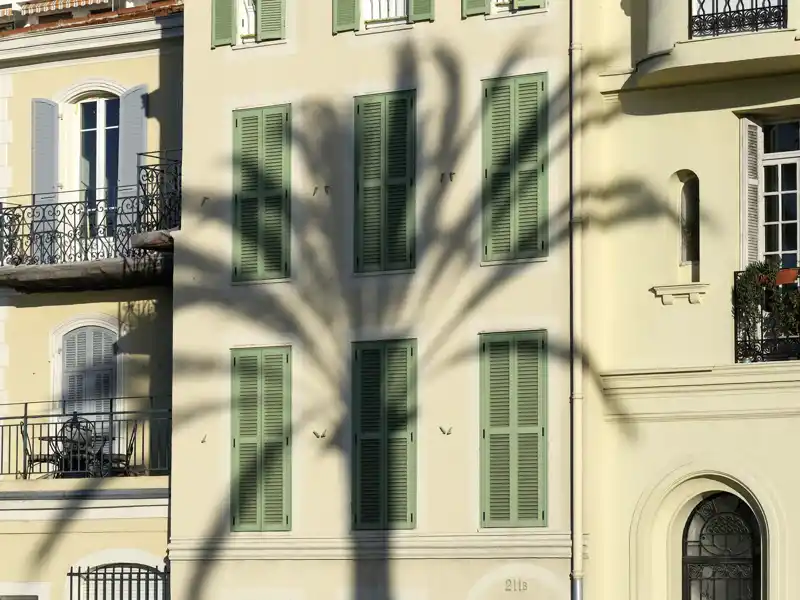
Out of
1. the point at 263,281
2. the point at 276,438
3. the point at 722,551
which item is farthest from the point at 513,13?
the point at 722,551

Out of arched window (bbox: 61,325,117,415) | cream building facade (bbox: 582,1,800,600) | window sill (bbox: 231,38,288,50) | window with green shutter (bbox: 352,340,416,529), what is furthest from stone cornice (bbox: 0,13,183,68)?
cream building facade (bbox: 582,1,800,600)

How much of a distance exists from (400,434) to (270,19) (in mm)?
5432

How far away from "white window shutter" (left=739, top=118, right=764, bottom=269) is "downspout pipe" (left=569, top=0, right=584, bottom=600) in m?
1.83

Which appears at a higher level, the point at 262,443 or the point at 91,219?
the point at 91,219

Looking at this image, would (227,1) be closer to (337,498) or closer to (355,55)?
(355,55)

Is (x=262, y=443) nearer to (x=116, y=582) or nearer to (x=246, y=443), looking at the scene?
(x=246, y=443)

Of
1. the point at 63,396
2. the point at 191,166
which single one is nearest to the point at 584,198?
the point at 191,166

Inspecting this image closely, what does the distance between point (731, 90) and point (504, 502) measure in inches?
210

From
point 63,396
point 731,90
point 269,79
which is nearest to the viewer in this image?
point 731,90

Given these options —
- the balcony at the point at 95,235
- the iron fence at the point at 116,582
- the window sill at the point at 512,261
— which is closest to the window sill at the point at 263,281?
the balcony at the point at 95,235

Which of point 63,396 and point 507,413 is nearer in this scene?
point 507,413

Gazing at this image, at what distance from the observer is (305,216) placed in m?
25.0

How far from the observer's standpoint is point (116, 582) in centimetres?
2600

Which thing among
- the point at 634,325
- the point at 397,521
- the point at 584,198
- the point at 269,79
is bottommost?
the point at 397,521
